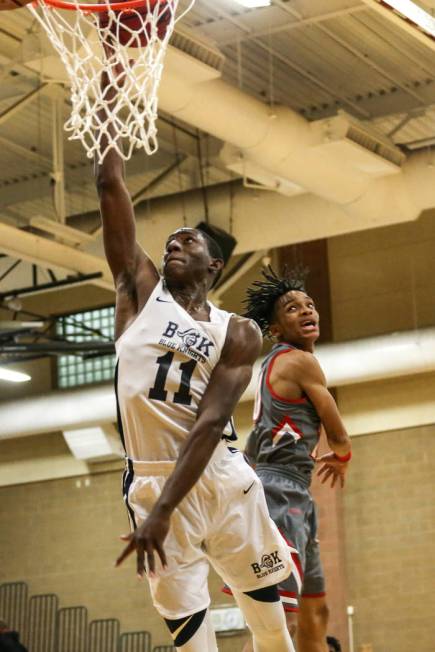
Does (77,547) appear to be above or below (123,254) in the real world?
below

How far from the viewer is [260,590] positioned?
558 centimetres

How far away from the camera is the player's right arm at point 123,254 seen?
18.4 feet

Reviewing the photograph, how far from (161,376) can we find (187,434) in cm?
27

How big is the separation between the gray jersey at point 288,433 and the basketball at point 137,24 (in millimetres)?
1953

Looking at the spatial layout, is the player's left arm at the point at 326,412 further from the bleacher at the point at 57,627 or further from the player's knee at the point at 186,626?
the bleacher at the point at 57,627

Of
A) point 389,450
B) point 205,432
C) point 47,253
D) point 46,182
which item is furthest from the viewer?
point 46,182

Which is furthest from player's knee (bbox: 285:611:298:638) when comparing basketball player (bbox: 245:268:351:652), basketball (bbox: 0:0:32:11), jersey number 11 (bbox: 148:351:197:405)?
basketball (bbox: 0:0:32:11)

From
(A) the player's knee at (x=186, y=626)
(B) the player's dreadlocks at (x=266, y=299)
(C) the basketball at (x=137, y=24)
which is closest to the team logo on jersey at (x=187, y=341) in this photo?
(A) the player's knee at (x=186, y=626)

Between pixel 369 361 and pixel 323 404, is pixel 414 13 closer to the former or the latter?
pixel 323 404

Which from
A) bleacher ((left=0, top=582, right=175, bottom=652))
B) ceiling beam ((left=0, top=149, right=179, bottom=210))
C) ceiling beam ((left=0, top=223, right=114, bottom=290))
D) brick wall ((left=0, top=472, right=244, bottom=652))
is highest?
ceiling beam ((left=0, top=149, right=179, bottom=210))

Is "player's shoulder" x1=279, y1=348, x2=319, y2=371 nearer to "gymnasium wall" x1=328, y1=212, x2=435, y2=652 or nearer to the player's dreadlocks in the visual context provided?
the player's dreadlocks

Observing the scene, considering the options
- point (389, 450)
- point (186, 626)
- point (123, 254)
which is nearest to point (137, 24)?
point (123, 254)

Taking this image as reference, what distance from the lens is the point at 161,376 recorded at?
539 centimetres

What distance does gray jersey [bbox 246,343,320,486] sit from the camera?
722cm
